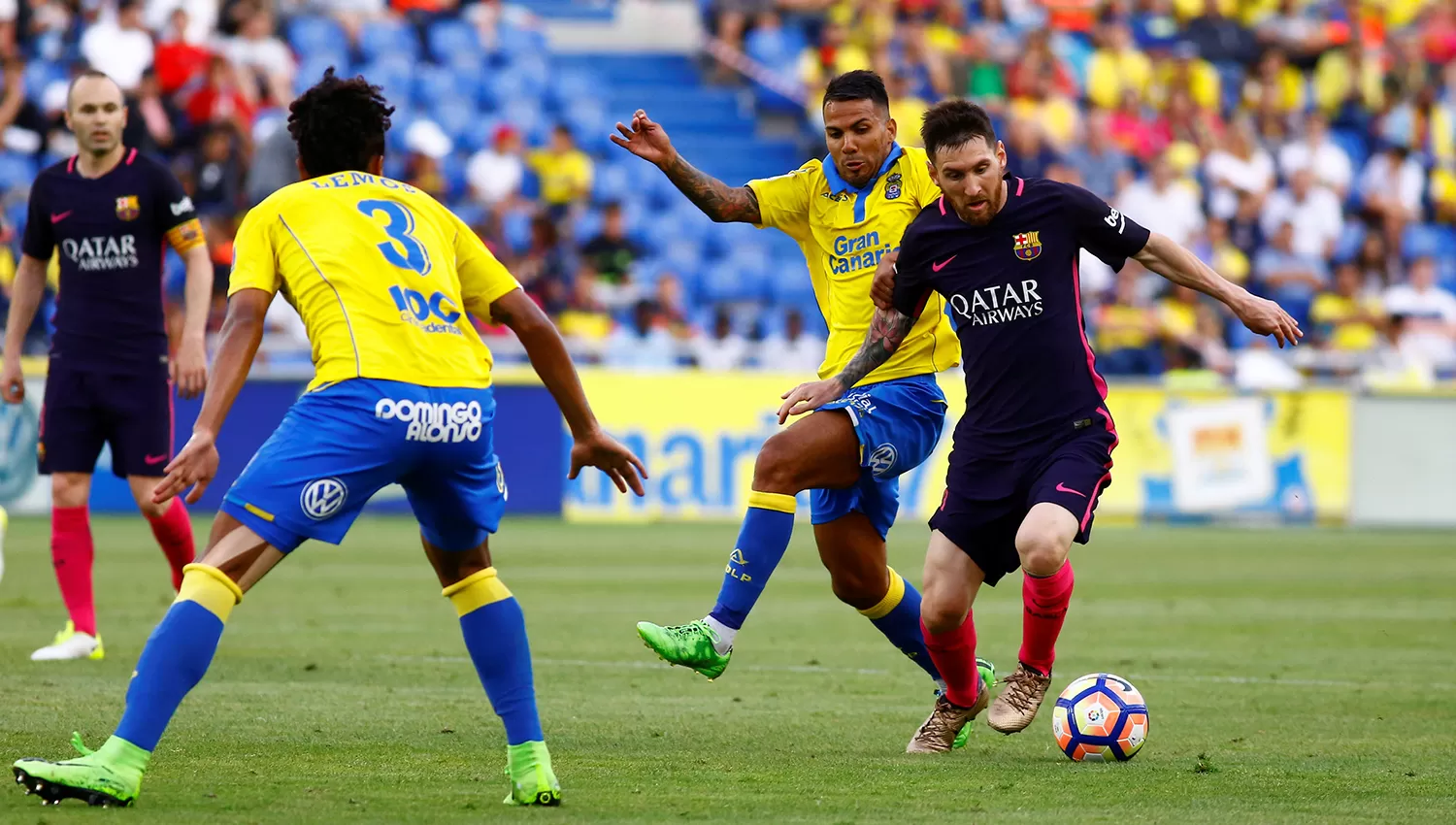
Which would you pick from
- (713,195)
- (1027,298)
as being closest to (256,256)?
(713,195)

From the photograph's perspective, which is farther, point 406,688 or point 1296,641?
point 1296,641

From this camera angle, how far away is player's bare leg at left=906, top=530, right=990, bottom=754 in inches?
257

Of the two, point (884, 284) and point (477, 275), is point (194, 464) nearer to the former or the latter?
point (477, 275)

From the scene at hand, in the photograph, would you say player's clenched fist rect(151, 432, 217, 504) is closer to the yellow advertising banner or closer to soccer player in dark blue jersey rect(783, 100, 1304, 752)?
soccer player in dark blue jersey rect(783, 100, 1304, 752)

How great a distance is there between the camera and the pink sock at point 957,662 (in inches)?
262

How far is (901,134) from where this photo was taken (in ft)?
74.1

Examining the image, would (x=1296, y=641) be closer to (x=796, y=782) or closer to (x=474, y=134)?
(x=796, y=782)

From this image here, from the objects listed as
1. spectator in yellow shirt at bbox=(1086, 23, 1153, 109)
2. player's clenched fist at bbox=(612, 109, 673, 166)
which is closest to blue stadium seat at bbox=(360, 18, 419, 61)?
spectator in yellow shirt at bbox=(1086, 23, 1153, 109)

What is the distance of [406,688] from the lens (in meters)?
7.87

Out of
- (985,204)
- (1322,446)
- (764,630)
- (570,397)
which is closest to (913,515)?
(1322,446)

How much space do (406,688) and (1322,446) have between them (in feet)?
45.6

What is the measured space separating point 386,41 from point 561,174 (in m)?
2.90

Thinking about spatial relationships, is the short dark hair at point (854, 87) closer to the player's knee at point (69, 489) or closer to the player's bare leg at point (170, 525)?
the player's bare leg at point (170, 525)

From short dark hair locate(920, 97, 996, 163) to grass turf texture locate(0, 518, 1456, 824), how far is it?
201 centimetres
